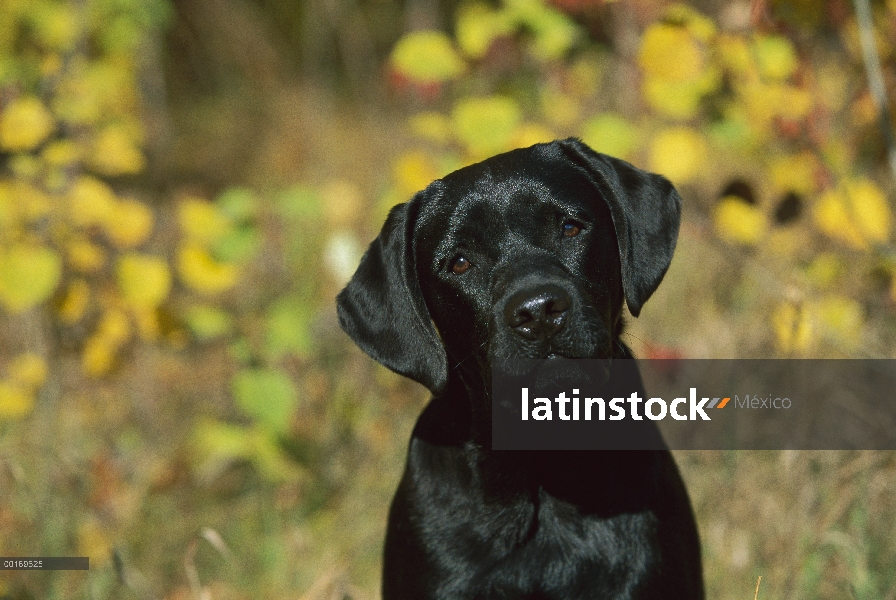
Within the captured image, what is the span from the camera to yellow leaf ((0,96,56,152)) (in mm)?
3766

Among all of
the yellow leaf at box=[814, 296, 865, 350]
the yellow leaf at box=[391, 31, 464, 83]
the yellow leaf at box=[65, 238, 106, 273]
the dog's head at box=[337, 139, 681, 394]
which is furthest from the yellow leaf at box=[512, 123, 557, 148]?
the yellow leaf at box=[65, 238, 106, 273]

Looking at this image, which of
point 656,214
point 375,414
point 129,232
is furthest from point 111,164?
point 656,214

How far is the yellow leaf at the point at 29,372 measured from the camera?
4.27 m

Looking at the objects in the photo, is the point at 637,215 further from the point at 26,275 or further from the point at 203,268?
the point at 26,275

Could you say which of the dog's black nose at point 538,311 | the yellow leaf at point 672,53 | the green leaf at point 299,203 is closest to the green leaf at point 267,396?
the green leaf at point 299,203

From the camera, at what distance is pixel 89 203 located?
13.0 feet

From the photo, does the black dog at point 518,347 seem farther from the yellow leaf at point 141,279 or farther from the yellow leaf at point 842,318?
the yellow leaf at point 842,318

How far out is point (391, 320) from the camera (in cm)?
273

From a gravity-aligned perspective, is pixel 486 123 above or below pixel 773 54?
below

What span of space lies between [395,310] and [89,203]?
1.93 m

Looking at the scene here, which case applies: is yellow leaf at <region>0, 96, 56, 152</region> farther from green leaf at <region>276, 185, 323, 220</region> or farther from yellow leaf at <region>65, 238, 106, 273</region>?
green leaf at <region>276, 185, 323, 220</region>

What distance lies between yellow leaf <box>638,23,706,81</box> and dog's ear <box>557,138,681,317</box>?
607mm

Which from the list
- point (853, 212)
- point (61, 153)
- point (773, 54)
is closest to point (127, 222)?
point (61, 153)

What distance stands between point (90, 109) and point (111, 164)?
35 centimetres
